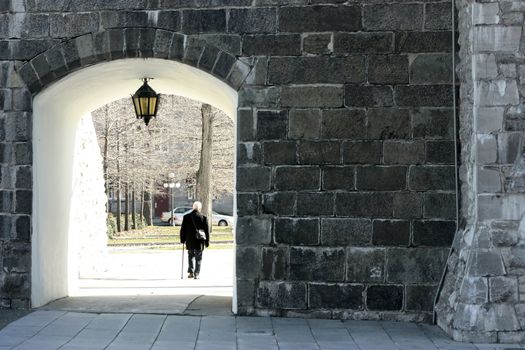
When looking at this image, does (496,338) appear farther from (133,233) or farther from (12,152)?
(133,233)

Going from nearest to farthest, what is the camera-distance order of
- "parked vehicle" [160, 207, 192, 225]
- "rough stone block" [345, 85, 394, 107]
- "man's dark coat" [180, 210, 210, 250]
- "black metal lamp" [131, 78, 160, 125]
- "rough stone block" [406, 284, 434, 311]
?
"rough stone block" [406, 284, 434, 311]
"rough stone block" [345, 85, 394, 107]
"black metal lamp" [131, 78, 160, 125]
"man's dark coat" [180, 210, 210, 250]
"parked vehicle" [160, 207, 192, 225]

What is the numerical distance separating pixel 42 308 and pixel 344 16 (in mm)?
4674

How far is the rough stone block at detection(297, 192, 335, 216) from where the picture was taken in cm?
750

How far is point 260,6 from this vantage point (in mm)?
7605

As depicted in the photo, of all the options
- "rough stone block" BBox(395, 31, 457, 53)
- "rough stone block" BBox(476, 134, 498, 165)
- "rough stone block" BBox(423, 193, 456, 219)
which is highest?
"rough stone block" BBox(395, 31, 457, 53)

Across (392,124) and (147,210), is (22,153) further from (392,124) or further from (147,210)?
(147,210)

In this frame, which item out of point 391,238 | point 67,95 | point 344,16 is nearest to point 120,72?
point 67,95

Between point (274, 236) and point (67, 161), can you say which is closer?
point (274, 236)

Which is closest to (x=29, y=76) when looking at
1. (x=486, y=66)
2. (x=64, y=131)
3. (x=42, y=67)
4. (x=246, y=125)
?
(x=42, y=67)

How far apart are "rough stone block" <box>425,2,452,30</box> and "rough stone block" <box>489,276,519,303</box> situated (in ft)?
8.88

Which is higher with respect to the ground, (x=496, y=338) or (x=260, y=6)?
(x=260, y=6)

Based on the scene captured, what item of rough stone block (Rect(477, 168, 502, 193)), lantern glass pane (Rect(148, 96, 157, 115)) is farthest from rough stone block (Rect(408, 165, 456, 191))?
lantern glass pane (Rect(148, 96, 157, 115))

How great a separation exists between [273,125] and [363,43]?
130cm

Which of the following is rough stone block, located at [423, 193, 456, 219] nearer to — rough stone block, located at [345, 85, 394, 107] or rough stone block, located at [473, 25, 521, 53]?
rough stone block, located at [345, 85, 394, 107]
